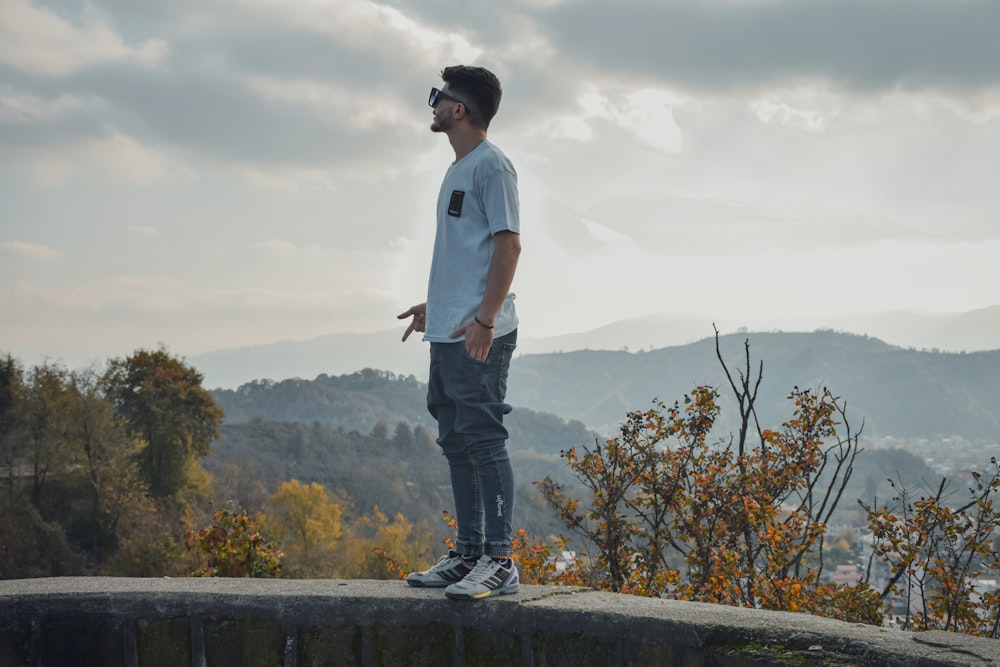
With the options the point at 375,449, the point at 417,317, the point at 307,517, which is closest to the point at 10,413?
the point at 307,517

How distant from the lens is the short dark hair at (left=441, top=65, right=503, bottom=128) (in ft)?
11.1

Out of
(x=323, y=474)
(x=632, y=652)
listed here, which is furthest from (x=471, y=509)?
(x=323, y=474)

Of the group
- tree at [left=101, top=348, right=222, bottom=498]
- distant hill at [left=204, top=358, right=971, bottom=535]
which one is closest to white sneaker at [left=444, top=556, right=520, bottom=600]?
distant hill at [left=204, top=358, right=971, bottom=535]

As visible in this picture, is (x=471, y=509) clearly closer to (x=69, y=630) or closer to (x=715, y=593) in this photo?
(x=69, y=630)

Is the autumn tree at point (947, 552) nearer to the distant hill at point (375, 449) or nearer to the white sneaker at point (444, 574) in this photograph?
the white sneaker at point (444, 574)

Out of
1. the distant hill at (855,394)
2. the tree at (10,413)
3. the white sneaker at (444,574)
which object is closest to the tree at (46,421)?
the tree at (10,413)

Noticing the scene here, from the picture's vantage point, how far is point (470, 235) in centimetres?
329

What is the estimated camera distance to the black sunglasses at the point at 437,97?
11.1 ft

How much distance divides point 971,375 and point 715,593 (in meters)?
166

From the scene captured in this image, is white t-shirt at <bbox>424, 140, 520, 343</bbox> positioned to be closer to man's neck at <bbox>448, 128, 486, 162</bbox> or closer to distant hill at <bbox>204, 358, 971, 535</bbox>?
man's neck at <bbox>448, 128, 486, 162</bbox>

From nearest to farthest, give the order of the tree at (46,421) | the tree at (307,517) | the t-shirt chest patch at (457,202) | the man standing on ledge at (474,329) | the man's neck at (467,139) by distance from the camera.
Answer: the man standing on ledge at (474,329) → the t-shirt chest patch at (457,202) → the man's neck at (467,139) → the tree at (46,421) → the tree at (307,517)

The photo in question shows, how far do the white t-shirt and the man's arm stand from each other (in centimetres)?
6

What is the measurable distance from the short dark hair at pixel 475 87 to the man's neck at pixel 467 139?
4 cm

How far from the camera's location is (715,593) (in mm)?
4973
